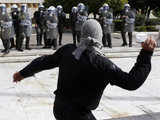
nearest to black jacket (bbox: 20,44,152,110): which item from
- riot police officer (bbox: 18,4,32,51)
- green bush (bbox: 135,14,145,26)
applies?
riot police officer (bbox: 18,4,32,51)

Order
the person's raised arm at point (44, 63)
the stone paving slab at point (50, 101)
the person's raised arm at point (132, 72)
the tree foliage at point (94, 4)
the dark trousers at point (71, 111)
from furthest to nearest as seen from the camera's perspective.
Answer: the tree foliage at point (94, 4)
the stone paving slab at point (50, 101)
the person's raised arm at point (44, 63)
the dark trousers at point (71, 111)
the person's raised arm at point (132, 72)

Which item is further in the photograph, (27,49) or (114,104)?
(27,49)

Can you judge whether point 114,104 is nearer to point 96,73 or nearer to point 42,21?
point 96,73

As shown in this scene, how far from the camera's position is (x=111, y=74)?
2443 mm

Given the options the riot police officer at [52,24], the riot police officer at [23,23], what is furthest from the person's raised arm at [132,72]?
the riot police officer at [52,24]

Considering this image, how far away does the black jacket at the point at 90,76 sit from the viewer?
2.46 m

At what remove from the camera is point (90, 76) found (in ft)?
8.29

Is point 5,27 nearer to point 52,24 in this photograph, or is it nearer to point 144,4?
point 52,24

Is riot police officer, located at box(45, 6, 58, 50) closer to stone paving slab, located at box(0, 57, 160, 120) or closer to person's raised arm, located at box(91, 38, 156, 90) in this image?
stone paving slab, located at box(0, 57, 160, 120)

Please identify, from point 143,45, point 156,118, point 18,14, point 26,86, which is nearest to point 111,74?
point 143,45

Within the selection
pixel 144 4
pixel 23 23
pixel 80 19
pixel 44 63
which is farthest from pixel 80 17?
pixel 144 4

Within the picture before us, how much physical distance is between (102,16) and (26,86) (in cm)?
576

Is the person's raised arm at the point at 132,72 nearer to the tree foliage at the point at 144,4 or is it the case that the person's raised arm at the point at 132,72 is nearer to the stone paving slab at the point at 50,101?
the stone paving slab at the point at 50,101

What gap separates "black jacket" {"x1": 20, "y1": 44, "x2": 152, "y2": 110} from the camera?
2455mm
